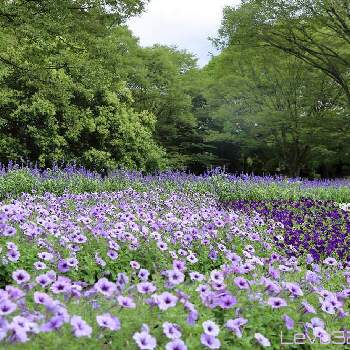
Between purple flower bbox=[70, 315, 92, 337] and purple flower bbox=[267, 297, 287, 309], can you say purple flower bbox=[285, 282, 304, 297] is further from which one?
purple flower bbox=[70, 315, 92, 337]

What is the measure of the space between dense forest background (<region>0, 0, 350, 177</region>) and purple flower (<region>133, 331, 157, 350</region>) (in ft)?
31.1

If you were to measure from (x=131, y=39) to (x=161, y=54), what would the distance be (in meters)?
2.00

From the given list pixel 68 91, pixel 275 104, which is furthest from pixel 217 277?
pixel 275 104

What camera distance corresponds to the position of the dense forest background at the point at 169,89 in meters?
12.5

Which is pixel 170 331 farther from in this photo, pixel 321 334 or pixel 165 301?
pixel 321 334

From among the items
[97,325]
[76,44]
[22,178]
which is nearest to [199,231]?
[97,325]

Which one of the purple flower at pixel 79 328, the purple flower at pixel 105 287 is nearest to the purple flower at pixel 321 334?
the purple flower at pixel 105 287

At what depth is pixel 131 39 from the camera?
83.2 ft

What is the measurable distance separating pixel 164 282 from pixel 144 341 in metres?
1.02

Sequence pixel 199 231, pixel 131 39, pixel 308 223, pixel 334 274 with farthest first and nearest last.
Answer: pixel 131 39 → pixel 308 223 → pixel 199 231 → pixel 334 274

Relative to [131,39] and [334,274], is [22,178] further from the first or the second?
[131,39]

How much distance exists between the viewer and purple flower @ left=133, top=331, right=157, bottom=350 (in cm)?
199

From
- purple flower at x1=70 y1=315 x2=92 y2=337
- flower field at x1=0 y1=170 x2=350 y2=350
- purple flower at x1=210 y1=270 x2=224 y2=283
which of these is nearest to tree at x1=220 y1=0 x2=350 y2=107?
flower field at x1=0 y1=170 x2=350 y2=350

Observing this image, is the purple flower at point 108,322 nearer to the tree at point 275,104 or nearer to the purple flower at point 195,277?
the purple flower at point 195,277
